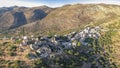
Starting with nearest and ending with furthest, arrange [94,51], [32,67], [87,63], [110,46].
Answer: [32,67] < [87,63] < [94,51] < [110,46]

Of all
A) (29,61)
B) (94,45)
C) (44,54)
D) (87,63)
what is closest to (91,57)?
(87,63)

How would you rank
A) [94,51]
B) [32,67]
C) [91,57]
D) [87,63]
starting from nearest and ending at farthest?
[32,67] → [87,63] → [91,57] → [94,51]

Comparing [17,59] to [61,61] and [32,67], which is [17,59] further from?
[61,61]

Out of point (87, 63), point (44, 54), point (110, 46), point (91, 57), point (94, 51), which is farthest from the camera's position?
point (110, 46)

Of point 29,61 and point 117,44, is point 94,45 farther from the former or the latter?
point 29,61

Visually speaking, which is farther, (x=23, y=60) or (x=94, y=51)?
(x=94, y=51)

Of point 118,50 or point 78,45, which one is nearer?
point 78,45

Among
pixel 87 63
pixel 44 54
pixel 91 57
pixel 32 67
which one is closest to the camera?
pixel 32 67

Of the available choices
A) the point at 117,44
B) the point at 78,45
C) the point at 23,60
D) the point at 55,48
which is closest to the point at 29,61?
the point at 23,60
